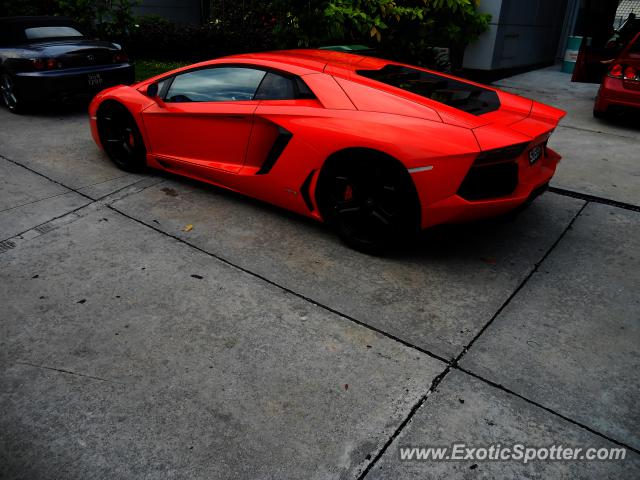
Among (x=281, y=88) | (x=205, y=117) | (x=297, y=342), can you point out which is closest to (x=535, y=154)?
(x=281, y=88)

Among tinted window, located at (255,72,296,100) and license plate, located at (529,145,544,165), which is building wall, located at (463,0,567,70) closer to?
license plate, located at (529,145,544,165)

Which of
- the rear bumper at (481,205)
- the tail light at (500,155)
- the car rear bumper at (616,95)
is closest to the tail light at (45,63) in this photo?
the rear bumper at (481,205)

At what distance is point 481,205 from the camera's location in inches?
126

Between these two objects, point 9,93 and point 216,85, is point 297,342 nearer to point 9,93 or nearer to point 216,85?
point 216,85

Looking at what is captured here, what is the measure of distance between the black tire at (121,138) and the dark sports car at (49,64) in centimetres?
239

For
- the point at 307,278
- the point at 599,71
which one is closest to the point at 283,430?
the point at 307,278

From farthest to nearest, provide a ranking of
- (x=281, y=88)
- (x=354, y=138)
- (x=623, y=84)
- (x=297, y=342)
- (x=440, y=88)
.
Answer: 1. (x=623, y=84)
2. (x=281, y=88)
3. (x=440, y=88)
4. (x=354, y=138)
5. (x=297, y=342)

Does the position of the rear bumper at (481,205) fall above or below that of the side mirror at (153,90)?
below

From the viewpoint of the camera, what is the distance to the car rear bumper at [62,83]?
7.03 metres

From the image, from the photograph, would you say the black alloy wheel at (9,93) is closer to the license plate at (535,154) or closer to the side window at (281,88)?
the side window at (281,88)

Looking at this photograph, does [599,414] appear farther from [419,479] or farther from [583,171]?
[583,171]

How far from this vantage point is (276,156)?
12.8 feet

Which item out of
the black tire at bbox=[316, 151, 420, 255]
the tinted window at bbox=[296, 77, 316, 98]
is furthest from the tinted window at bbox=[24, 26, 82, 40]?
the black tire at bbox=[316, 151, 420, 255]

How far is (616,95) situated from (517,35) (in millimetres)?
4511
